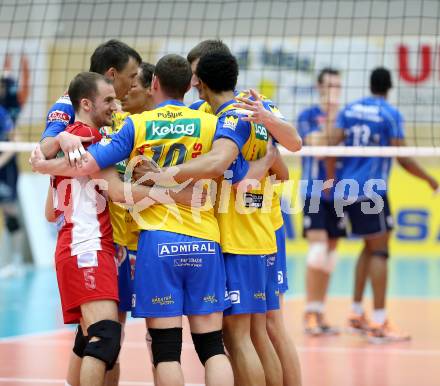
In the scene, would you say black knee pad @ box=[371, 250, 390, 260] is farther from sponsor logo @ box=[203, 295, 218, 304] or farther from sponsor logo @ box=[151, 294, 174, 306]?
sponsor logo @ box=[151, 294, 174, 306]

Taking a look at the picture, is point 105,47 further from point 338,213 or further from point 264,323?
point 338,213

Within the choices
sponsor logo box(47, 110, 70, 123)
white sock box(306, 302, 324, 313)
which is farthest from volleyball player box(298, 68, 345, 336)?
sponsor logo box(47, 110, 70, 123)

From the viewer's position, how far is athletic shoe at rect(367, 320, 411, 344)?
880 cm

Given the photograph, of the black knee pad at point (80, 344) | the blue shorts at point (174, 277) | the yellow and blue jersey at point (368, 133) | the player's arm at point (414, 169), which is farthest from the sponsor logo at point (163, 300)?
the yellow and blue jersey at point (368, 133)

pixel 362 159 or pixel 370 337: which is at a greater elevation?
pixel 362 159

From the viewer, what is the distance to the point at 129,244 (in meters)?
5.64

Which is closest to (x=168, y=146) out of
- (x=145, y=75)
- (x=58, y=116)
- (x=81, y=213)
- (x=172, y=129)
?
(x=172, y=129)

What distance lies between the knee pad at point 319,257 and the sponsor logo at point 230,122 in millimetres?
4256

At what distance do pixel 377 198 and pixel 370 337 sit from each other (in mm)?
1316

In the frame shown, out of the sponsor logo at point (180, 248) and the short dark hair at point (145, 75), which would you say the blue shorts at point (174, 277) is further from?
the short dark hair at point (145, 75)

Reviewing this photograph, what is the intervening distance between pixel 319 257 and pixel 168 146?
4.41m

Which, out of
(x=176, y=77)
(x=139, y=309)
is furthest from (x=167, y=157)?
(x=139, y=309)

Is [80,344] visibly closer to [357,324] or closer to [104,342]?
[104,342]

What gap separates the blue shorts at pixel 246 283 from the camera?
540 cm
